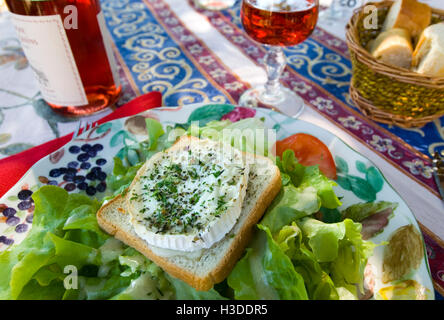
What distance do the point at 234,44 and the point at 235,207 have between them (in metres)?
1.51

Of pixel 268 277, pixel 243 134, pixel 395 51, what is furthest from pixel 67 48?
pixel 395 51

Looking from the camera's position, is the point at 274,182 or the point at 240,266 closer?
the point at 240,266

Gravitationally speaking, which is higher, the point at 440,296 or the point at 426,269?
the point at 426,269

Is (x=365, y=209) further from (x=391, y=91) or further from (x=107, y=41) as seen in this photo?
(x=107, y=41)

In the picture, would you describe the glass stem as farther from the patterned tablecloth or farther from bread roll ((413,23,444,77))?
bread roll ((413,23,444,77))

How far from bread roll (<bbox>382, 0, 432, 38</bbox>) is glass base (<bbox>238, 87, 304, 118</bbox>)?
583 millimetres

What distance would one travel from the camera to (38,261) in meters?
0.87

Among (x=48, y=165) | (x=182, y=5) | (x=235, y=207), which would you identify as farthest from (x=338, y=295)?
(x=182, y=5)

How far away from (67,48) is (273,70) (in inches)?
37.4

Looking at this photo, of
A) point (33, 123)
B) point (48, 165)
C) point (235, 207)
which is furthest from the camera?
point (33, 123)

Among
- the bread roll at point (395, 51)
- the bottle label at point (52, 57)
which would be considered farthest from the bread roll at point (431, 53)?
the bottle label at point (52, 57)

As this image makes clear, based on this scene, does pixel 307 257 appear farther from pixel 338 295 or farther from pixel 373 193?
pixel 373 193

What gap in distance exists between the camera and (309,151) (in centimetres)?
118

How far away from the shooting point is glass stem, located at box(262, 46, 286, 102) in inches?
62.3
